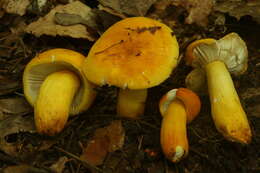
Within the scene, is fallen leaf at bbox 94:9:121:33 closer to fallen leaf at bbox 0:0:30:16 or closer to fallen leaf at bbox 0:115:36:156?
fallen leaf at bbox 0:0:30:16

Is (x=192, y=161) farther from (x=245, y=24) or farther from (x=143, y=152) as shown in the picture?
(x=245, y=24)

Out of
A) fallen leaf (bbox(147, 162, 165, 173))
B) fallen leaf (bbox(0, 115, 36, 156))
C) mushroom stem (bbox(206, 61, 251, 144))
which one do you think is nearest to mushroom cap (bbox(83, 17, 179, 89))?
mushroom stem (bbox(206, 61, 251, 144))

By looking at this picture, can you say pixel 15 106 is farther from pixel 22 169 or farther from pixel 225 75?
pixel 225 75

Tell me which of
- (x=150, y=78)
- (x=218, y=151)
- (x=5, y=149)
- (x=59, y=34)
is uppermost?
(x=150, y=78)

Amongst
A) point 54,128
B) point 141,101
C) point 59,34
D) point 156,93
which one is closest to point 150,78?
point 141,101

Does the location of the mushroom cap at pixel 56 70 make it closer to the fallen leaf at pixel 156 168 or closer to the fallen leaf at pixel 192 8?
the fallen leaf at pixel 156 168

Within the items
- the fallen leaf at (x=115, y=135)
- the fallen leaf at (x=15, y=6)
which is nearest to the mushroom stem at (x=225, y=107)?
the fallen leaf at (x=115, y=135)
